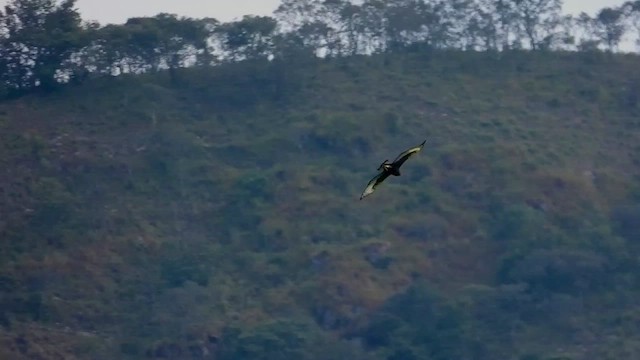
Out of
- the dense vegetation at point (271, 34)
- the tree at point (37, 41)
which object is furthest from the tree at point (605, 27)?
the tree at point (37, 41)

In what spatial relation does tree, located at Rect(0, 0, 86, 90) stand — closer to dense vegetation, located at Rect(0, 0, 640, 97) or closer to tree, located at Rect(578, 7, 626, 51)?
dense vegetation, located at Rect(0, 0, 640, 97)

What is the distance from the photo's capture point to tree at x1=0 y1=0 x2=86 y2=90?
80188mm

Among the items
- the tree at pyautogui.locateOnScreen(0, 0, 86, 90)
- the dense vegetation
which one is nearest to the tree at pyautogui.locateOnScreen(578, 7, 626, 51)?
the dense vegetation

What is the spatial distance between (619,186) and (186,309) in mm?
23345

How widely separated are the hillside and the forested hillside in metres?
0.13

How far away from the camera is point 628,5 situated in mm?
88375

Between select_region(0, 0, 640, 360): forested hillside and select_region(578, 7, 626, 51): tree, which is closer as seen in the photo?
select_region(0, 0, 640, 360): forested hillside

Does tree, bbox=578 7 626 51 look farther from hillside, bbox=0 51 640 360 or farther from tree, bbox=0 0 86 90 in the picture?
tree, bbox=0 0 86 90

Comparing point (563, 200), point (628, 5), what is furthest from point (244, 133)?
point (628, 5)

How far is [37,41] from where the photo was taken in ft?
262

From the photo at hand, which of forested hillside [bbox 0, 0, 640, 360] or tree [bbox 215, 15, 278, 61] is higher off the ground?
tree [bbox 215, 15, 278, 61]

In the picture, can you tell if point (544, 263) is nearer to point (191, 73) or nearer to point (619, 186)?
point (619, 186)

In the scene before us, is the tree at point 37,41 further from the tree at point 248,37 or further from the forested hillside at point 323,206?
the tree at point 248,37

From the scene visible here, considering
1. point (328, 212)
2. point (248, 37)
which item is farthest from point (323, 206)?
point (248, 37)
